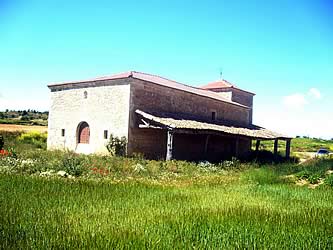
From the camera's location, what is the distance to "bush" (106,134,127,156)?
21.2m

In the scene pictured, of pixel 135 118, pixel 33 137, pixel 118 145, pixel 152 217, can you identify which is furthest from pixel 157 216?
pixel 33 137

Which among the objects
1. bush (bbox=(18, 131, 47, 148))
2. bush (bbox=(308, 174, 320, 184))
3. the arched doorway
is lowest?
bush (bbox=(308, 174, 320, 184))

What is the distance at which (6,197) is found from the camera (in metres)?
7.41

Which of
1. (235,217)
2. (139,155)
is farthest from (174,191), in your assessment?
(139,155)

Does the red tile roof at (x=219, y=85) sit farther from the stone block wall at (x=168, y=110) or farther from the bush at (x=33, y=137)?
the bush at (x=33, y=137)

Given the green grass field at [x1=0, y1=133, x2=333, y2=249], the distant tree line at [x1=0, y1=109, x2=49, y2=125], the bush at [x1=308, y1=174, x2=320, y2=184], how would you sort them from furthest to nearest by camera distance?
the distant tree line at [x1=0, y1=109, x2=49, y2=125], the bush at [x1=308, y1=174, x2=320, y2=184], the green grass field at [x1=0, y1=133, x2=333, y2=249]

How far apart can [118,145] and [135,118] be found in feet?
6.64

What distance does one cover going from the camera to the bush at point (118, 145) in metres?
21.2

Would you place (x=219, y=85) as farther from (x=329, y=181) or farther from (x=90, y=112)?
(x=329, y=181)

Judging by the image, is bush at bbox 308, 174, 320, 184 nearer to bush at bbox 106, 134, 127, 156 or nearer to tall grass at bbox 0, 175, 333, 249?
tall grass at bbox 0, 175, 333, 249

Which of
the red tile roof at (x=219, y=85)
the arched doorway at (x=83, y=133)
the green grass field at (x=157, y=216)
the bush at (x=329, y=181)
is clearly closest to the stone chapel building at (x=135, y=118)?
the arched doorway at (x=83, y=133)

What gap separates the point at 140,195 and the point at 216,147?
2043 centimetres

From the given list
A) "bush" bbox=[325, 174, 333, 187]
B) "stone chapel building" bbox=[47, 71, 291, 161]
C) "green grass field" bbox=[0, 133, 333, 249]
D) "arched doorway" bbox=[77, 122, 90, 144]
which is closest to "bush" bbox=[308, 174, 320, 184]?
"bush" bbox=[325, 174, 333, 187]

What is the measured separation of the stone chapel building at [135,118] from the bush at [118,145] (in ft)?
1.11
